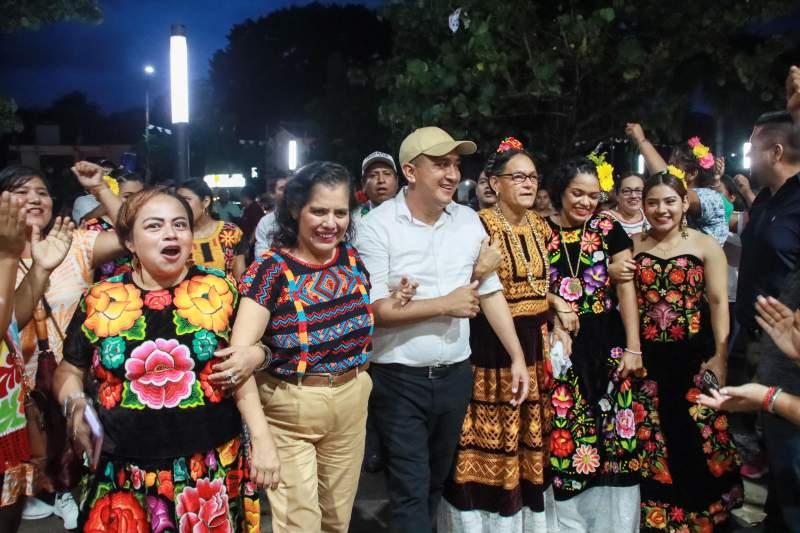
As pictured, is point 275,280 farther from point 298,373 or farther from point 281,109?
point 281,109

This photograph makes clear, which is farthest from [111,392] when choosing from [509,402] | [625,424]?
[625,424]

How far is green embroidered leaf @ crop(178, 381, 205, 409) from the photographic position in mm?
2398

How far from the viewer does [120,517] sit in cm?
236

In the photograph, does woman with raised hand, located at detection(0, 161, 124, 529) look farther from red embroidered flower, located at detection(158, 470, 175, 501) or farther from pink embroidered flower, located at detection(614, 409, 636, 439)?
pink embroidered flower, located at detection(614, 409, 636, 439)

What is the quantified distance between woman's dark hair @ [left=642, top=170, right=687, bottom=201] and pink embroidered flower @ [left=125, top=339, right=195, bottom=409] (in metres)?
2.87

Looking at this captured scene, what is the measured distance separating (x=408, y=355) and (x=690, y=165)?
142 inches

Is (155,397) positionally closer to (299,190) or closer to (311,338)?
(311,338)

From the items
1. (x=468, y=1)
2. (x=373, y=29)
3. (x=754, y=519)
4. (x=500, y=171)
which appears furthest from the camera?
(x=373, y=29)

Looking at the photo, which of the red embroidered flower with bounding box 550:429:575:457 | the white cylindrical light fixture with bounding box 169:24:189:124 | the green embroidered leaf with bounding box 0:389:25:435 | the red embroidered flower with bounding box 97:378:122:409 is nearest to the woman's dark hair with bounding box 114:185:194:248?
the red embroidered flower with bounding box 97:378:122:409

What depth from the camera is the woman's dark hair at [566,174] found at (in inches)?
152

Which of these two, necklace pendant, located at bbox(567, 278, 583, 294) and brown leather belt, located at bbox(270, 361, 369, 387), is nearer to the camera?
brown leather belt, located at bbox(270, 361, 369, 387)

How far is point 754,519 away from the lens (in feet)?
13.6

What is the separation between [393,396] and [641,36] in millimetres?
9020

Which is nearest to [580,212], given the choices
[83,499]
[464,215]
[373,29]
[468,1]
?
[464,215]
